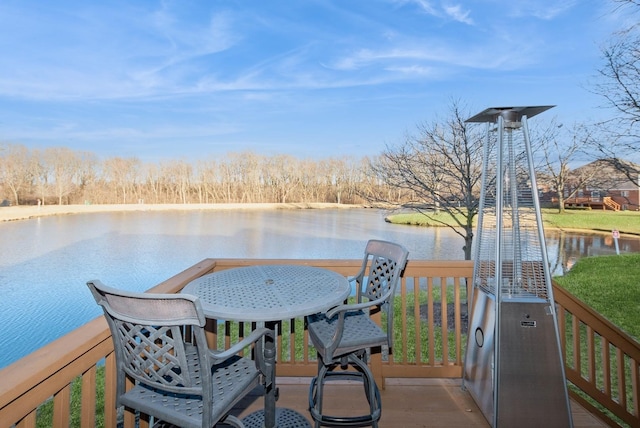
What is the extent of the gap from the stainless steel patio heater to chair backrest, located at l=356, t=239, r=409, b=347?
49 centimetres

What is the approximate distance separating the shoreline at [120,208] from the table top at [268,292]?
1023 centimetres

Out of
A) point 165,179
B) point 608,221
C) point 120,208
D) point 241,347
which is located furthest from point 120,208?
point 608,221

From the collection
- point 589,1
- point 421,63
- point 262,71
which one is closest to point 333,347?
point 589,1

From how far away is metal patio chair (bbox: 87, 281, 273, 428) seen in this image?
3.08 feet

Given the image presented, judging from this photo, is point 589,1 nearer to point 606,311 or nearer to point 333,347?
point 606,311

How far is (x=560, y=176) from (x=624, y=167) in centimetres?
81

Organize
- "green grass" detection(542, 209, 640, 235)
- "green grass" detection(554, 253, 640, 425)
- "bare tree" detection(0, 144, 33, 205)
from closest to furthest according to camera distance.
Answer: "green grass" detection(554, 253, 640, 425) → "green grass" detection(542, 209, 640, 235) → "bare tree" detection(0, 144, 33, 205)

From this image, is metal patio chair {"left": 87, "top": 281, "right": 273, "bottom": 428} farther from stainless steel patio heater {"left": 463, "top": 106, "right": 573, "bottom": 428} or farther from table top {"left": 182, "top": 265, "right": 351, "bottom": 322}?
stainless steel patio heater {"left": 463, "top": 106, "right": 573, "bottom": 428}

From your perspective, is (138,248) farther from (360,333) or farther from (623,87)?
(623,87)

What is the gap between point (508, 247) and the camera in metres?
1.86

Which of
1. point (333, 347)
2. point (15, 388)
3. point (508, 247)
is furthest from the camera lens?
point (508, 247)

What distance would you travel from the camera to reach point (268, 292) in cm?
147

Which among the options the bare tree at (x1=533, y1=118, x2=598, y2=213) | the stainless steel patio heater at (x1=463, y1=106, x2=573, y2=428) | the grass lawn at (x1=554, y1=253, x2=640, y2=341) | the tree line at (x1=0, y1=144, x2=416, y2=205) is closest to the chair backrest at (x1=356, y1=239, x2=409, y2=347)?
the stainless steel patio heater at (x1=463, y1=106, x2=573, y2=428)

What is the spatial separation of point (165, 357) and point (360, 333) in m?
0.99
